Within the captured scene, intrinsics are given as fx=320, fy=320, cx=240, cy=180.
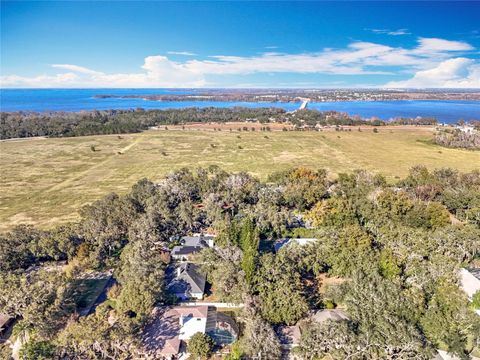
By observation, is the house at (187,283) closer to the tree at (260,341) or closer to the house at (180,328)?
the house at (180,328)

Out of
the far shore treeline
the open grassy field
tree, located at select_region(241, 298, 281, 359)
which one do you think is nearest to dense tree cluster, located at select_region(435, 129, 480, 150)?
the open grassy field

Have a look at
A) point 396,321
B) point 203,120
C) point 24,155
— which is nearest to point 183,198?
point 396,321

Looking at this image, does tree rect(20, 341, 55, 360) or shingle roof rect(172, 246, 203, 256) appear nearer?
tree rect(20, 341, 55, 360)

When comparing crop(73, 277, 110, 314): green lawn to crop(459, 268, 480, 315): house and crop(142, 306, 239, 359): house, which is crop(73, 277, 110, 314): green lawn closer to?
crop(142, 306, 239, 359): house

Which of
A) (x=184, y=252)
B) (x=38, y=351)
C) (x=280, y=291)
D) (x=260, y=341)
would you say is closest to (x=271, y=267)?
(x=280, y=291)

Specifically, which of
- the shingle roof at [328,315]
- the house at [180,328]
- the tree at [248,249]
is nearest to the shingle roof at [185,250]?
the tree at [248,249]

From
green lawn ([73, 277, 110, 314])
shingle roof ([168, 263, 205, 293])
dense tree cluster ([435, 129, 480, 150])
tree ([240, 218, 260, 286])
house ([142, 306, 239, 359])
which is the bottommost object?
green lawn ([73, 277, 110, 314])

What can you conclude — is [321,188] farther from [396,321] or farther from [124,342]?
[124,342]

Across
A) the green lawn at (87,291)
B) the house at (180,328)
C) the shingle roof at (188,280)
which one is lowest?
the green lawn at (87,291)
